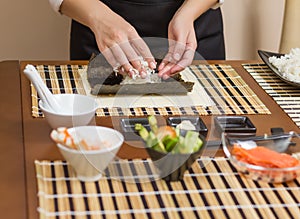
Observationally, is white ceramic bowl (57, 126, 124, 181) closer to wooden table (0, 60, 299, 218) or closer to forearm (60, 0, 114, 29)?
wooden table (0, 60, 299, 218)

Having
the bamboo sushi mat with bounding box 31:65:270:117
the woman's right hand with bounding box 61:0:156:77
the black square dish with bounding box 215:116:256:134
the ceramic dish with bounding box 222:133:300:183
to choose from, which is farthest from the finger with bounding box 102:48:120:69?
the ceramic dish with bounding box 222:133:300:183

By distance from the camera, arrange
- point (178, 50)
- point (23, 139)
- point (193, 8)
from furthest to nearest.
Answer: point (193, 8) < point (178, 50) < point (23, 139)

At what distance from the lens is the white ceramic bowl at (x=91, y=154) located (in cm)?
117

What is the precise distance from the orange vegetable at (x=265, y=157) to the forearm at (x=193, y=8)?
2.25ft

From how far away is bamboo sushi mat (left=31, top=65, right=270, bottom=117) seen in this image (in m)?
1.55

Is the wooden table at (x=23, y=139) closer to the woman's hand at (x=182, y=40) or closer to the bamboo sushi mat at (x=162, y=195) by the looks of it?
the bamboo sushi mat at (x=162, y=195)

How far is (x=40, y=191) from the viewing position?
1147mm

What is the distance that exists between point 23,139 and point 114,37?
0.46 m

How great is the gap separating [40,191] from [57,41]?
168 centimetres

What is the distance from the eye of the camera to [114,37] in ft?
5.64

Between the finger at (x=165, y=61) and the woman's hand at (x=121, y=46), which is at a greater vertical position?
the woman's hand at (x=121, y=46)

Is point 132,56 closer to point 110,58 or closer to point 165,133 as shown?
point 110,58

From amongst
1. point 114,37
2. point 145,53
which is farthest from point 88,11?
point 145,53

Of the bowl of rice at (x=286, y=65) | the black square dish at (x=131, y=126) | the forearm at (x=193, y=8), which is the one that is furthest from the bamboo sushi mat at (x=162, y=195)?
the forearm at (x=193, y=8)
